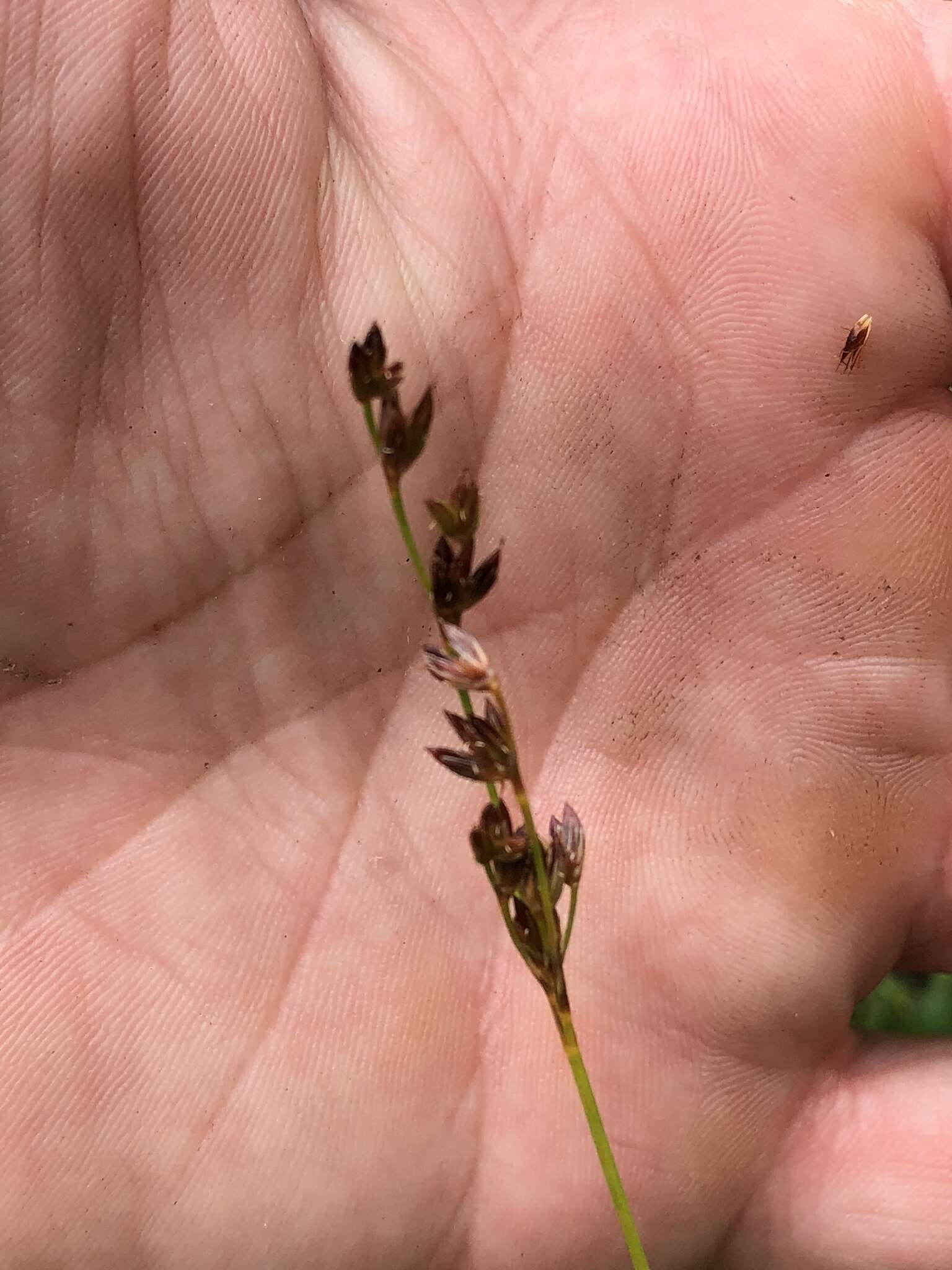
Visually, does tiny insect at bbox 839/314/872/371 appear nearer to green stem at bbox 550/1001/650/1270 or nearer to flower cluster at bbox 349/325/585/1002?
flower cluster at bbox 349/325/585/1002

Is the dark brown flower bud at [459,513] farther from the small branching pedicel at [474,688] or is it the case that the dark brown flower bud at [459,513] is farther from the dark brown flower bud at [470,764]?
the dark brown flower bud at [470,764]

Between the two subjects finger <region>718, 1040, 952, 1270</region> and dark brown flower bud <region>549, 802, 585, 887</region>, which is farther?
finger <region>718, 1040, 952, 1270</region>

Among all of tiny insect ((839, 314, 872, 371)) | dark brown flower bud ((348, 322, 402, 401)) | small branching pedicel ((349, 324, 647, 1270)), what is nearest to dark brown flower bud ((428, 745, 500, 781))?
small branching pedicel ((349, 324, 647, 1270))

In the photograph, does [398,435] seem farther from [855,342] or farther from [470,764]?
[855,342]

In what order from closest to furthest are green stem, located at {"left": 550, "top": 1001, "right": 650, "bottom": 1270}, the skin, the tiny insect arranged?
green stem, located at {"left": 550, "top": 1001, "right": 650, "bottom": 1270}
the skin
the tiny insect

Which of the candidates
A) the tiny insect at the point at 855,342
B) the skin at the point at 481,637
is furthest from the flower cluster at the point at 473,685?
the tiny insect at the point at 855,342

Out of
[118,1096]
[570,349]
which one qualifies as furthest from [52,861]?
[570,349]

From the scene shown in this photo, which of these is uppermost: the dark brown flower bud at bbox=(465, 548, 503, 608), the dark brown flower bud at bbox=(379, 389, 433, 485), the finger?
the dark brown flower bud at bbox=(379, 389, 433, 485)
